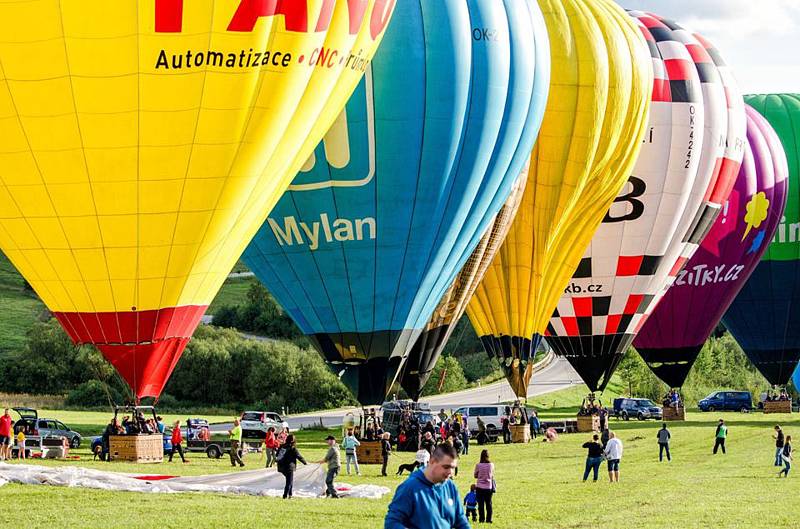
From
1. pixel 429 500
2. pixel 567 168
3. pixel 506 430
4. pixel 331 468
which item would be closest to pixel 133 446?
pixel 331 468

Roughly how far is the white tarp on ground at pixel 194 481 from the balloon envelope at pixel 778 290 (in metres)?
26.5

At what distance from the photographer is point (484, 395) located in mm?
65438

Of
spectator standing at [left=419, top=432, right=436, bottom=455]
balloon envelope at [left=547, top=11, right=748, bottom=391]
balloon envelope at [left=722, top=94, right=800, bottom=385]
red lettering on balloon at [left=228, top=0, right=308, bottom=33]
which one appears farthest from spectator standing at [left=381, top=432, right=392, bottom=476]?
balloon envelope at [left=722, top=94, right=800, bottom=385]

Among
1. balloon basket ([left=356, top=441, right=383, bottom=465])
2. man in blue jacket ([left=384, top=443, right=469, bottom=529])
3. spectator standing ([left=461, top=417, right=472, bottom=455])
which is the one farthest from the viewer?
spectator standing ([left=461, top=417, right=472, bottom=455])

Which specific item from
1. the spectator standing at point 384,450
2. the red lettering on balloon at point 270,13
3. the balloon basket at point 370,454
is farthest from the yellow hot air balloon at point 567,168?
the red lettering on balloon at point 270,13

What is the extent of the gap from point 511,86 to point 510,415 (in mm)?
12107

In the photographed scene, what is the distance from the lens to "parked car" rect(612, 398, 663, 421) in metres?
49.4

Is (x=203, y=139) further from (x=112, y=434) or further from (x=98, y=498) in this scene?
(x=112, y=434)

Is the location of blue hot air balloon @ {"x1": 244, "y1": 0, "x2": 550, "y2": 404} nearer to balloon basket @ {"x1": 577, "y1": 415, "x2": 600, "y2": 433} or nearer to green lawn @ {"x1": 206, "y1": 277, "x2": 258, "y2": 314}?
balloon basket @ {"x1": 577, "y1": 415, "x2": 600, "y2": 433}

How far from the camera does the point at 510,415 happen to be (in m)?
36.7

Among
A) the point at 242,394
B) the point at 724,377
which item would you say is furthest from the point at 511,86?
the point at 724,377

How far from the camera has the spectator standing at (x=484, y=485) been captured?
18266 millimetres

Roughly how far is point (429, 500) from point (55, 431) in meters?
24.6

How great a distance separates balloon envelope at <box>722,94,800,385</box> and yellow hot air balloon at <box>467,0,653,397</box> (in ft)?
39.4
